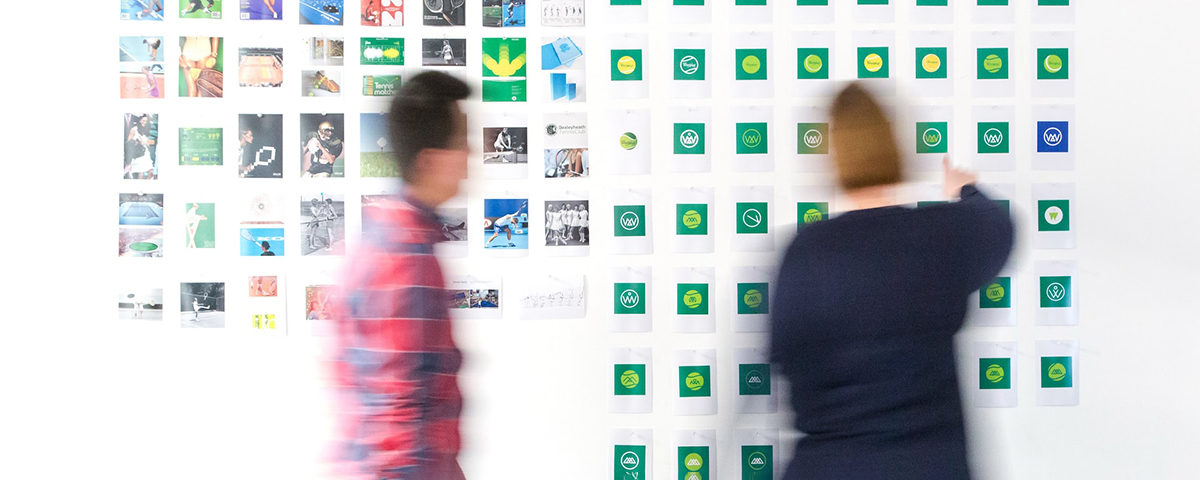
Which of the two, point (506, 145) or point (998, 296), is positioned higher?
point (506, 145)

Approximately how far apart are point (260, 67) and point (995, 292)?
2.17 meters

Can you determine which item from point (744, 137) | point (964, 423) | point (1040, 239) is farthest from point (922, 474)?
point (1040, 239)

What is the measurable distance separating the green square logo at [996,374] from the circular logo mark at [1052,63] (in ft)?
2.76

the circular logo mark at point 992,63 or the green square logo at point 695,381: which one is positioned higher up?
the circular logo mark at point 992,63

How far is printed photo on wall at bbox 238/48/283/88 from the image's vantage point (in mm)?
2049

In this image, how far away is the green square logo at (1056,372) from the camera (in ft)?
6.96

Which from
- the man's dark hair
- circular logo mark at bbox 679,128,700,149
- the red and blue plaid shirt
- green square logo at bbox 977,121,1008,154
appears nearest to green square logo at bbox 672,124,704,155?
circular logo mark at bbox 679,128,700,149

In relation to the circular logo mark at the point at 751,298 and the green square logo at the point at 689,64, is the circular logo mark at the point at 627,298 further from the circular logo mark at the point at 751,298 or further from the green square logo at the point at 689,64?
the green square logo at the point at 689,64

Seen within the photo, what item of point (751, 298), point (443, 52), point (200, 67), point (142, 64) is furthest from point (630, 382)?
point (142, 64)

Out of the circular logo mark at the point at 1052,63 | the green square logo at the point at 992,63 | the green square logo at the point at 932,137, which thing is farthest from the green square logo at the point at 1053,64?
the green square logo at the point at 932,137

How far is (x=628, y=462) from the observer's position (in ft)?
6.84

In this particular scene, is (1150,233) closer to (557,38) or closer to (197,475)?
(557,38)

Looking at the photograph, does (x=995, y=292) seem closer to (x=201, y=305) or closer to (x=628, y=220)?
(x=628, y=220)

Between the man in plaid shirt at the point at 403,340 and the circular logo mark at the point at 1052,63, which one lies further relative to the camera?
the circular logo mark at the point at 1052,63
